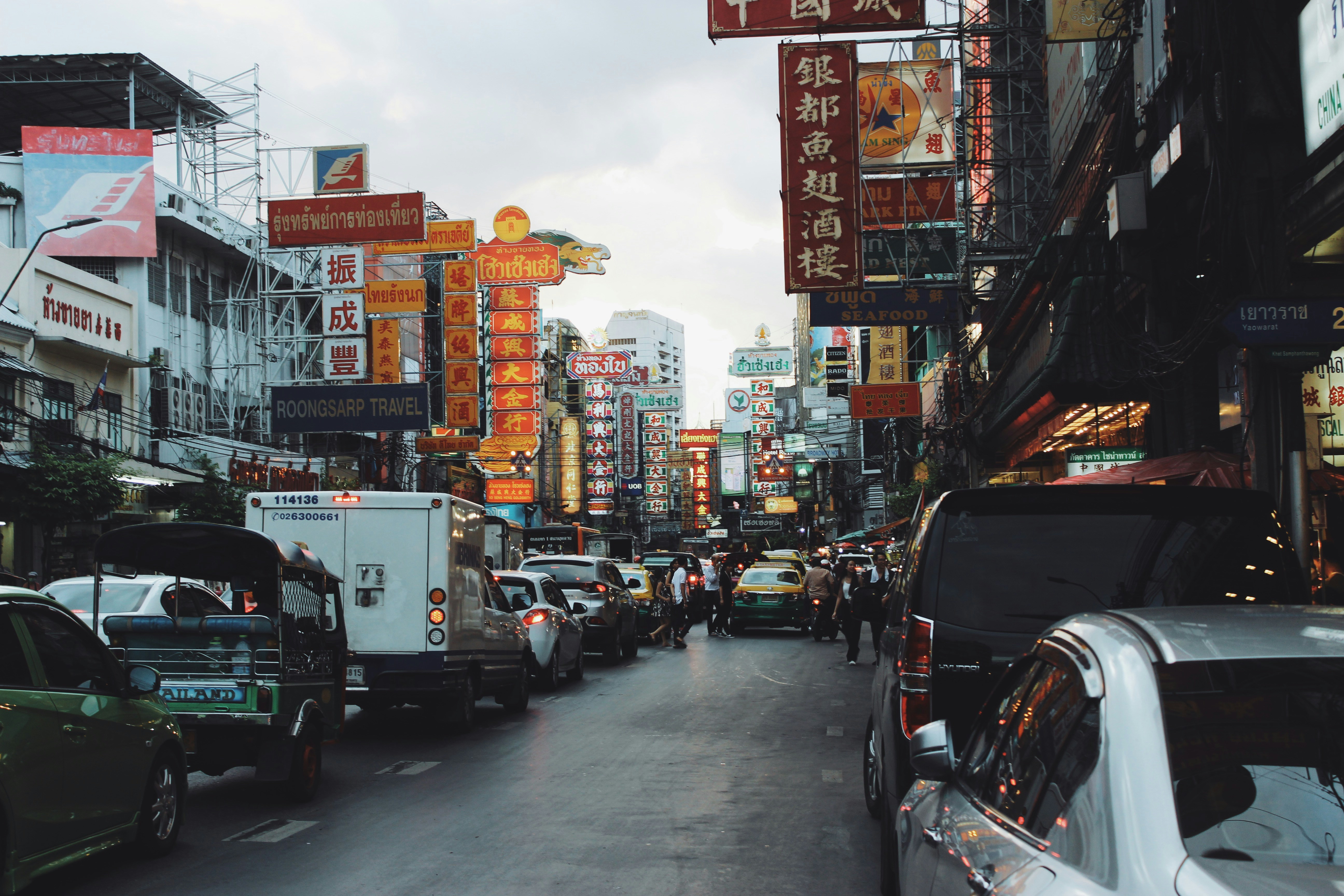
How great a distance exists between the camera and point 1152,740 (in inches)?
103

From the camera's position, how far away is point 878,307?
68.5 feet

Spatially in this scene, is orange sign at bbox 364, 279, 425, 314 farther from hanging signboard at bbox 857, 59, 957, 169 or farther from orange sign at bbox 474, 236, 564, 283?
hanging signboard at bbox 857, 59, 957, 169

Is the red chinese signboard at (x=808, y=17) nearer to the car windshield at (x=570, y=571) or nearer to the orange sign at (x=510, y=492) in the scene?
the car windshield at (x=570, y=571)

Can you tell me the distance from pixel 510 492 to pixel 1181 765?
5975cm

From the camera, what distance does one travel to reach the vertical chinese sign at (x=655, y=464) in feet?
390

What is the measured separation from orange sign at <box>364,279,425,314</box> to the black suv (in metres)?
33.9

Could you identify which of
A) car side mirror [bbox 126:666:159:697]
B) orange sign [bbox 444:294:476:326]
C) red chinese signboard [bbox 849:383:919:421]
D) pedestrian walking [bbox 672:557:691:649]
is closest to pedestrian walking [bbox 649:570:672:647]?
pedestrian walking [bbox 672:557:691:649]

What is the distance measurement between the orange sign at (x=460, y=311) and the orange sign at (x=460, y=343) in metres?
0.17

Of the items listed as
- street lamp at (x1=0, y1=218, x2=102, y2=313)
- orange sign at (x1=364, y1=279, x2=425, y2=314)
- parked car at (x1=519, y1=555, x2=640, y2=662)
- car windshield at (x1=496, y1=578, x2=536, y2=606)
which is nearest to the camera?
car windshield at (x1=496, y1=578, x2=536, y2=606)

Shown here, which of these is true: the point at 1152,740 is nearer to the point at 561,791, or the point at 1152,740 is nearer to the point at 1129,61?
the point at 561,791

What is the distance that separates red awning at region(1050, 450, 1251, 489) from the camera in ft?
42.5

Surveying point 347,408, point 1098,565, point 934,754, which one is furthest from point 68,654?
point 347,408

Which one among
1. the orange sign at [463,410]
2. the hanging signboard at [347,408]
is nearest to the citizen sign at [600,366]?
the orange sign at [463,410]

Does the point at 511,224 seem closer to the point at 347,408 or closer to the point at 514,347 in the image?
the point at 514,347
